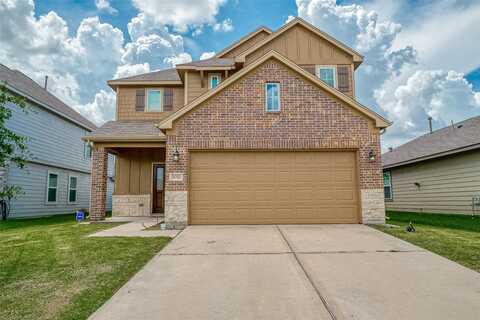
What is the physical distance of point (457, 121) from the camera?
17094 millimetres

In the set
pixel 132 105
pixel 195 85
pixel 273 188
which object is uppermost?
pixel 195 85

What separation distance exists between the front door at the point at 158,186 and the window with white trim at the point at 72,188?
6972mm

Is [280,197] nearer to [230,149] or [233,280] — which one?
[230,149]

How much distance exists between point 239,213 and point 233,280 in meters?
5.00

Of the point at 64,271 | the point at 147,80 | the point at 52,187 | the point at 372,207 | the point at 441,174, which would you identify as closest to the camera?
the point at 64,271

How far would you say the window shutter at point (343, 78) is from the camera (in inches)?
508

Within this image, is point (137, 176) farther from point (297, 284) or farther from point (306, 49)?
point (297, 284)

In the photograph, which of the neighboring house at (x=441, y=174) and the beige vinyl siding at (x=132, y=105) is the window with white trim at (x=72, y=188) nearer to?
the beige vinyl siding at (x=132, y=105)

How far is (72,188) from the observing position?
17.5 metres

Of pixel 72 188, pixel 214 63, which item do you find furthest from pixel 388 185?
pixel 72 188

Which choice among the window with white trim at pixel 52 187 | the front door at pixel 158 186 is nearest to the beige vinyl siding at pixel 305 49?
the front door at pixel 158 186

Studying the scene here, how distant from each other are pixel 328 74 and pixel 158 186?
9409 mm

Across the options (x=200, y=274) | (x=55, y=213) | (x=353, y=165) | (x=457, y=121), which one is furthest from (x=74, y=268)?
(x=457, y=121)

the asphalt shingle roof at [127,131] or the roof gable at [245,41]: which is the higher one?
the roof gable at [245,41]
